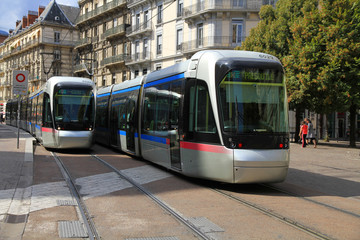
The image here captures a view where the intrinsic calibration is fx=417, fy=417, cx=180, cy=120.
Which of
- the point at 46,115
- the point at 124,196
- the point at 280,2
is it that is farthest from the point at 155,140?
the point at 280,2

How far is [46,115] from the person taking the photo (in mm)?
16188

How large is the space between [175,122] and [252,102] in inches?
94.6

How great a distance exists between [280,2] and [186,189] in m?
21.9

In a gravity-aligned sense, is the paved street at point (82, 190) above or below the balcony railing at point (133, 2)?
below

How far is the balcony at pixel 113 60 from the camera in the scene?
4278cm

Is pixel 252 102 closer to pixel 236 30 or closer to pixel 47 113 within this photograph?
pixel 47 113

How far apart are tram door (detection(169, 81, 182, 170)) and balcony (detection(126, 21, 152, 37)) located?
97.3 feet

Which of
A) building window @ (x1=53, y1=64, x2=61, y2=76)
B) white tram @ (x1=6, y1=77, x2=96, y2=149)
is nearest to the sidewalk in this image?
white tram @ (x1=6, y1=77, x2=96, y2=149)

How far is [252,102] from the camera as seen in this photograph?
8.55 metres

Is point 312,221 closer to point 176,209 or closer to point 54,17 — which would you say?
point 176,209

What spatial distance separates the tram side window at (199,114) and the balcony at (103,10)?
35.3m

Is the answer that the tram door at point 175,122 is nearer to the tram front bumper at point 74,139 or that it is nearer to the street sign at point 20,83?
the tram front bumper at point 74,139

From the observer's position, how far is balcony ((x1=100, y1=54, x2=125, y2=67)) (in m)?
42.8

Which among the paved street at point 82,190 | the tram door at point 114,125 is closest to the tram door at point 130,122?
the paved street at point 82,190
